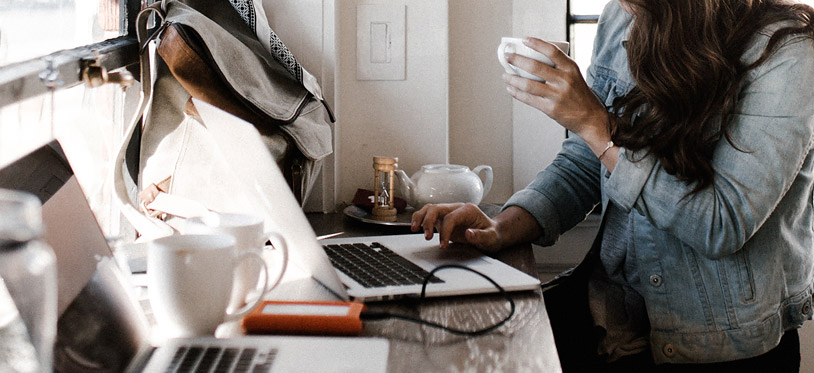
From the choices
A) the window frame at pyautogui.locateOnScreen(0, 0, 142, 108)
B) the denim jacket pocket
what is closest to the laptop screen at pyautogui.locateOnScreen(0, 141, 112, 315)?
the window frame at pyautogui.locateOnScreen(0, 0, 142, 108)

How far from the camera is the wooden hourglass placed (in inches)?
64.7

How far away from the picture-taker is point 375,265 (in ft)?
3.32

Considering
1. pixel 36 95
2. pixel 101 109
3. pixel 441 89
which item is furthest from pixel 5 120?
pixel 441 89

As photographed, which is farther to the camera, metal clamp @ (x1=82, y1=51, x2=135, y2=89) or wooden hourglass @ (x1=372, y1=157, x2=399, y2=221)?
wooden hourglass @ (x1=372, y1=157, x2=399, y2=221)

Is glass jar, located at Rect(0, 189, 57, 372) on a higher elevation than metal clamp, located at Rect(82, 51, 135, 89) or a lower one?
lower

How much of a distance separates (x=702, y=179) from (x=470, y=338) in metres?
0.53

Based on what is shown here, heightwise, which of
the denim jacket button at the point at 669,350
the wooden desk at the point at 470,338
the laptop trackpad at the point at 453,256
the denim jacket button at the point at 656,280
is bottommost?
the denim jacket button at the point at 669,350

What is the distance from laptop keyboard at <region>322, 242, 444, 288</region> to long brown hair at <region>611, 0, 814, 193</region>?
1.33 feet

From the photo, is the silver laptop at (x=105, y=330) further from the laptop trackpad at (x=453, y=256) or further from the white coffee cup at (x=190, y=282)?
the laptop trackpad at (x=453, y=256)

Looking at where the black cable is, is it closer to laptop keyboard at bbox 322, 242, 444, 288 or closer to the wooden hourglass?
laptop keyboard at bbox 322, 242, 444, 288

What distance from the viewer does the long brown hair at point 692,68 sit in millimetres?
1099

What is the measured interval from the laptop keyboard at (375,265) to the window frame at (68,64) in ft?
1.44

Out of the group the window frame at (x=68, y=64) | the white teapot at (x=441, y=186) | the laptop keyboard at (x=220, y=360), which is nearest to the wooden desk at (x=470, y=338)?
the laptop keyboard at (x=220, y=360)

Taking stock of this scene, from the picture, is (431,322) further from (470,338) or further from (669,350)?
(669,350)
